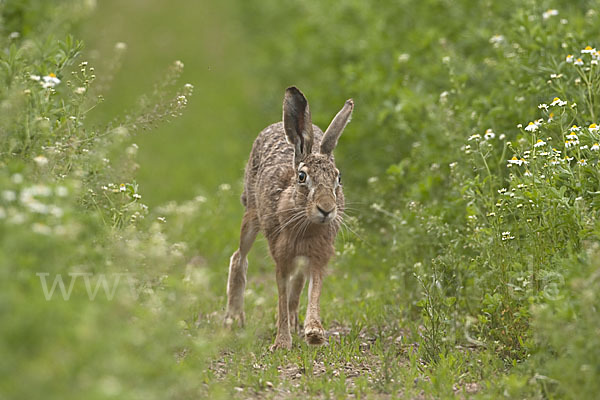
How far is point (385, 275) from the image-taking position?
949cm

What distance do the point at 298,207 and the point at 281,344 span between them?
A: 3.89ft

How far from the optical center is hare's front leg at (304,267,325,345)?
680 centimetres

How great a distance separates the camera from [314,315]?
6.98 m

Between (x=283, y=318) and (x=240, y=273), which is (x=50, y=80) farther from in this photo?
(x=240, y=273)

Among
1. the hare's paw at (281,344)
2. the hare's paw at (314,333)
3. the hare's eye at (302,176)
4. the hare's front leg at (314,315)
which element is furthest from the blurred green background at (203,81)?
the hare's paw at (314,333)

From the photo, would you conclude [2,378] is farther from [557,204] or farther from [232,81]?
[232,81]

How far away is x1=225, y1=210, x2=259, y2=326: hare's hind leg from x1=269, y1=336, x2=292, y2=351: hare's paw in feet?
3.02

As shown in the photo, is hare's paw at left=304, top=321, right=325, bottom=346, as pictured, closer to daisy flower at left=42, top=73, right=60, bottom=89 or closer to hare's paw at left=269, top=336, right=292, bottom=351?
hare's paw at left=269, top=336, right=292, bottom=351

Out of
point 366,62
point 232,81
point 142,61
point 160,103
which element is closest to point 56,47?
point 160,103

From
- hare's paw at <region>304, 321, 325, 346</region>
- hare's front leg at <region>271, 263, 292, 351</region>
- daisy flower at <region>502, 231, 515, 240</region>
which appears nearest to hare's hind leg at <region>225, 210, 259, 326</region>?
hare's front leg at <region>271, 263, 292, 351</region>

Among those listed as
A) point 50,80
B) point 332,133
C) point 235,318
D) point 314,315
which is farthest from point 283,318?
point 50,80

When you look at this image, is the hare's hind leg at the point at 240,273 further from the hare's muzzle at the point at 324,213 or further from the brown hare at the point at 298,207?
the hare's muzzle at the point at 324,213

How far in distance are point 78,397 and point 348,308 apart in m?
5.06

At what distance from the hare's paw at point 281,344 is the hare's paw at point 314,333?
0.46 metres
